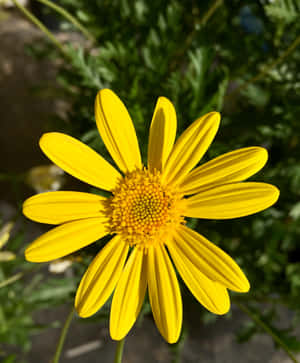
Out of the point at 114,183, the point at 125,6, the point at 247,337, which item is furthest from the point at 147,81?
the point at 247,337

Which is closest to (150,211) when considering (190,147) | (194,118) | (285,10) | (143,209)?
(143,209)

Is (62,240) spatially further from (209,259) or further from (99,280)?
(209,259)

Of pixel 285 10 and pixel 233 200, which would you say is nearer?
pixel 233 200

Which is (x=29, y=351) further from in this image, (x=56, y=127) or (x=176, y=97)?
(x=176, y=97)

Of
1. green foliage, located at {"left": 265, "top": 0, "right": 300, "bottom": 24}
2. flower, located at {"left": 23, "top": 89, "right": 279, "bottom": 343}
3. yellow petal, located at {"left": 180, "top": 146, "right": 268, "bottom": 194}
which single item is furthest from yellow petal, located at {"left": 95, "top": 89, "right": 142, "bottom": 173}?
green foliage, located at {"left": 265, "top": 0, "right": 300, "bottom": 24}

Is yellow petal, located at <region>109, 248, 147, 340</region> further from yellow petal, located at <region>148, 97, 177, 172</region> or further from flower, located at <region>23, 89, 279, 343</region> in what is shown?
yellow petal, located at <region>148, 97, 177, 172</region>

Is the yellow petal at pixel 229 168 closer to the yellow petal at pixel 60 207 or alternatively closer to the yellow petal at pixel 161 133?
the yellow petal at pixel 161 133
